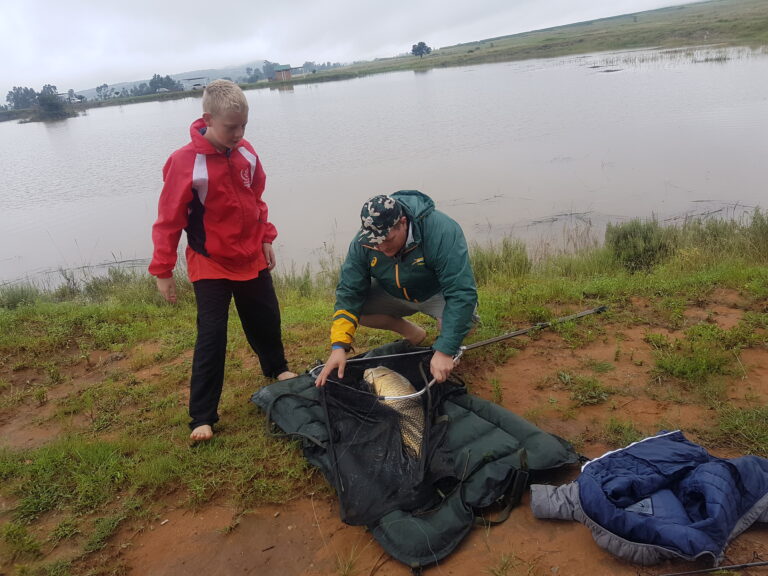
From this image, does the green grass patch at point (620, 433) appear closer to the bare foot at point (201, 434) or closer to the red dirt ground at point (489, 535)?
the red dirt ground at point (489, 535)

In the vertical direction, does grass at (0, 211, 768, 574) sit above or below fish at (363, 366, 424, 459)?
below

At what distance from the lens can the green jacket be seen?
2.89m

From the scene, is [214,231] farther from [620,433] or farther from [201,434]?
[620,433]

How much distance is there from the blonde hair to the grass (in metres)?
1.91

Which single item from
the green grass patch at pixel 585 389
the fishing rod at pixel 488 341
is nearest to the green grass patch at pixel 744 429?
the green grass patch at pixel 585 389

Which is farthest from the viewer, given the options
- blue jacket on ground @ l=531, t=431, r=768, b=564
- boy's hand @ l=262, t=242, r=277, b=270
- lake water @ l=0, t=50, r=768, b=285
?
lake water @ l=0, t=50, r=768, b=285

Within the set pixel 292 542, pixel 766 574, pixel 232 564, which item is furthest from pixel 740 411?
pixel 232 564

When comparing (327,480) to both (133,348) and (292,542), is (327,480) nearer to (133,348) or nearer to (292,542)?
(292,542)

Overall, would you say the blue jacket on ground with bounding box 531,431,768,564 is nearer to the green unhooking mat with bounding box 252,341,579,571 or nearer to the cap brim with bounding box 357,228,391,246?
the green unhooking mat with bounding box 252,341,579,571

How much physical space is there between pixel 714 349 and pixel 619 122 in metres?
14.0

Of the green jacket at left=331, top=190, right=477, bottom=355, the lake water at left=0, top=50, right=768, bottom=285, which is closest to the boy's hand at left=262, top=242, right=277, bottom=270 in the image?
the green jacket at left=331, top=190, right=477, bottom=355

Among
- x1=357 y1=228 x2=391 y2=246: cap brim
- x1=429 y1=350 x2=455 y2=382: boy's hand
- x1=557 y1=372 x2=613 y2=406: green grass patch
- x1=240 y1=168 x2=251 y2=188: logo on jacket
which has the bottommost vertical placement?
x1=557 y1=372 x2=613 y2=406: green grass patch

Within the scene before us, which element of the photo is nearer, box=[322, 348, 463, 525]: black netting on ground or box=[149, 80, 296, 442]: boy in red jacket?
box=[322, 348, 463, 525]: black netting on ground

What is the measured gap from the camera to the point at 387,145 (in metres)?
16.4
